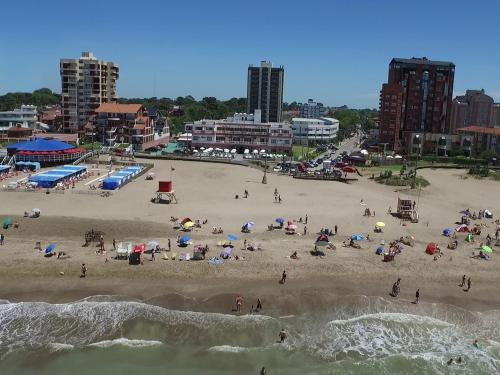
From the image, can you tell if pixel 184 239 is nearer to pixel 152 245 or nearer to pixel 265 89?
pixel 152 245

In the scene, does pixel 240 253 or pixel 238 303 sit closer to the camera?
pixel 238 303

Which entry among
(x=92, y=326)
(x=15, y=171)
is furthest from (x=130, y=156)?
(x=92, y=326)

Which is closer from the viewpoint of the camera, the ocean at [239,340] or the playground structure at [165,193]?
the ocean at [239,340]

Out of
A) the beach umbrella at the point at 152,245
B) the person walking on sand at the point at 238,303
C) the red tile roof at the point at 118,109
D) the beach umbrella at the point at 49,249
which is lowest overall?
the person walking on sand at the point at 238,303

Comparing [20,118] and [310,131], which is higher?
[20,118]

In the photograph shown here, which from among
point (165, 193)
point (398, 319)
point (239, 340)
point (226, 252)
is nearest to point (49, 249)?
point (226, 252)

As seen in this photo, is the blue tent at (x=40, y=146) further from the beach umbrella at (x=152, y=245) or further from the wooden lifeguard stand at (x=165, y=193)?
the beach umbrella at (x=152, y=245)

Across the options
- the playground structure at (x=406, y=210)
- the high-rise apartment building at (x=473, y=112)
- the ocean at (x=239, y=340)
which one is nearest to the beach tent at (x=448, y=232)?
the playground structure at (x=406, y=210)
